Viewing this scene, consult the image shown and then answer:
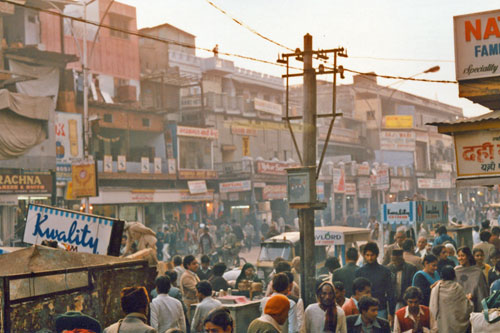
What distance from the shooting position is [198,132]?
44219 mm

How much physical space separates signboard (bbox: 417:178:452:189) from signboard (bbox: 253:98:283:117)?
18661 millimetres

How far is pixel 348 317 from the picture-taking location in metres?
7.47

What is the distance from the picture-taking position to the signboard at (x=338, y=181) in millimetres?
49781

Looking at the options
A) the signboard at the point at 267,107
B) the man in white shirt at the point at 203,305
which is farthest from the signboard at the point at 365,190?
the man in white shirt at the point at 203,305

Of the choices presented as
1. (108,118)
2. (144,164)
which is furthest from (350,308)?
(108,118)

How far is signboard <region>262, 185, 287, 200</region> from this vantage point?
45781 mm

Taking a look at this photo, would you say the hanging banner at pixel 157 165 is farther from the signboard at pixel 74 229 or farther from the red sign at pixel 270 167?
the signboard at pixel 74 229

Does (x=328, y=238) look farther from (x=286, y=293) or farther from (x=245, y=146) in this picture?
(x=245, y=146)

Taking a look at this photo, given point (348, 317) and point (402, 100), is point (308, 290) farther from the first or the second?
point (402, 100)

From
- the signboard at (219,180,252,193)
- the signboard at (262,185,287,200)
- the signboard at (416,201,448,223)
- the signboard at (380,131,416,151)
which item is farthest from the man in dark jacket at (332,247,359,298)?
the signboard at (262,185,287,200)

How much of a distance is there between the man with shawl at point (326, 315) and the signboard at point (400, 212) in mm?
12978

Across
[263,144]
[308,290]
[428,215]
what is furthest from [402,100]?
[308,290]

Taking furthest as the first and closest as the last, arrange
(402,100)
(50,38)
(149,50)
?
(402,100)
(149,50)
(50,38)

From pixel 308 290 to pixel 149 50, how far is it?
37.3 metres
